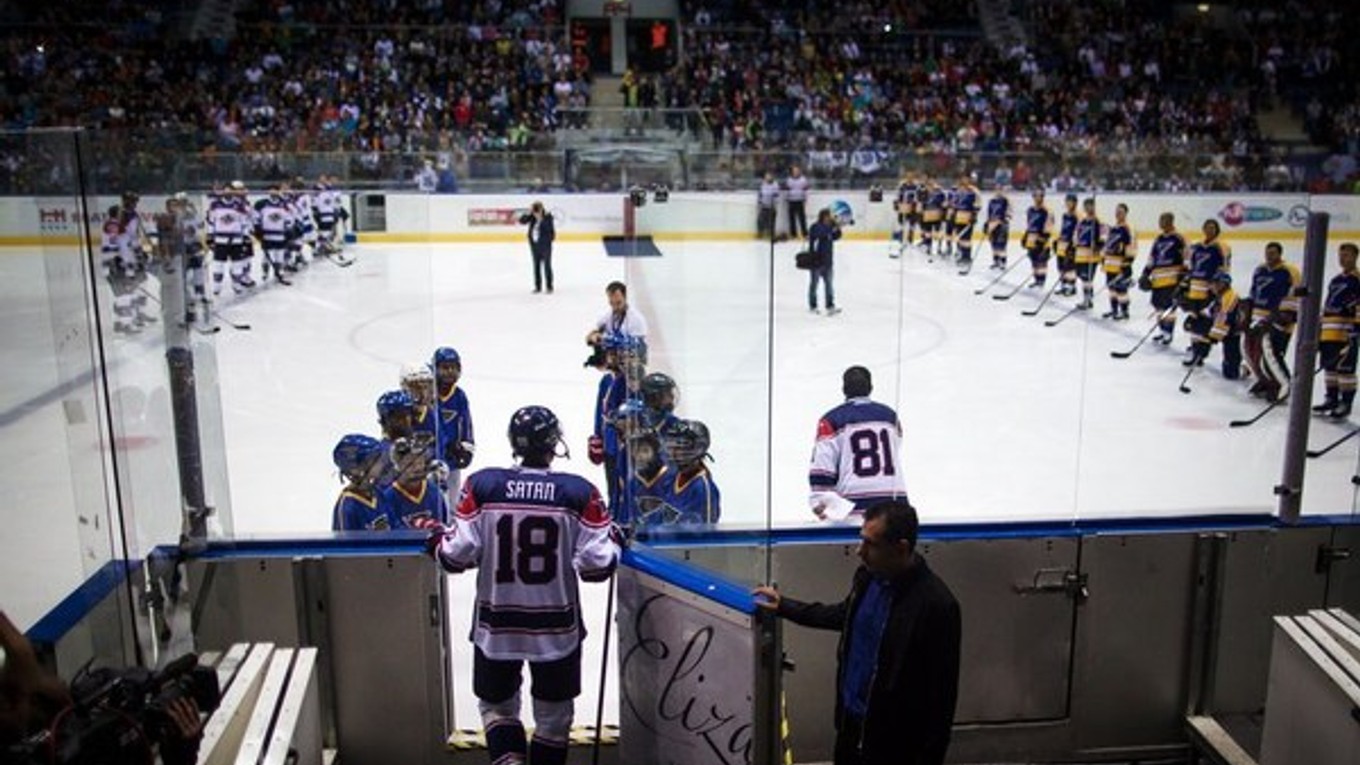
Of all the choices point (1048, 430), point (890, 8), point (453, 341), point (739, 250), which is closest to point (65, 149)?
point (739, 250)

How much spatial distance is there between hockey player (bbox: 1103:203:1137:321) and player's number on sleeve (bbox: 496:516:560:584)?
8677mm

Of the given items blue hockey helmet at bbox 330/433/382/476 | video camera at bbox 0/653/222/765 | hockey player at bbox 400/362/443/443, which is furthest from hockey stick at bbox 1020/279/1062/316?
video camera at bbox 0/653/222/765

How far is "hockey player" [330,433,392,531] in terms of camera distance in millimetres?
3840

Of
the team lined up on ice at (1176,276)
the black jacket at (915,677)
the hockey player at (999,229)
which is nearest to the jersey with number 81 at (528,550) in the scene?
the black jacket at (915,677)

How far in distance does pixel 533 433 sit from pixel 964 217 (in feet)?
40.2

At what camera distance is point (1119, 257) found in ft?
36.8

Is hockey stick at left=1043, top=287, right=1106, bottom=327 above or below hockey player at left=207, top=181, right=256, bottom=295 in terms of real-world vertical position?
below

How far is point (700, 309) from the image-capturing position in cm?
337

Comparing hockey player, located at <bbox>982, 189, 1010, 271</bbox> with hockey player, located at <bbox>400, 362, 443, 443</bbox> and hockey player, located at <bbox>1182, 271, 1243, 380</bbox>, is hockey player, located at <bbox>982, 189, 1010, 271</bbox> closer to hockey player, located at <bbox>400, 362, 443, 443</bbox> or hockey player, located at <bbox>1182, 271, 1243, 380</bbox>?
hockey player, located at <bbox>1182, 271, 1243, 380</bbox>

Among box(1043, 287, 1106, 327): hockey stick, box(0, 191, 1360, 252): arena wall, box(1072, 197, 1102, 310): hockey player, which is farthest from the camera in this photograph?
box(1072, 197, 1102, 310): hockey player

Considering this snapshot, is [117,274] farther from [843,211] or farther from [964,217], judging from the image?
[843,211]

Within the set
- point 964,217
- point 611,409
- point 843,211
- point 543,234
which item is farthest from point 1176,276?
point 611,409

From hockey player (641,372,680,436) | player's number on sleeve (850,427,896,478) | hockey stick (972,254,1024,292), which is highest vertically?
hockey player (641,372,680,436)

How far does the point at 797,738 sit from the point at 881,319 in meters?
7.98
